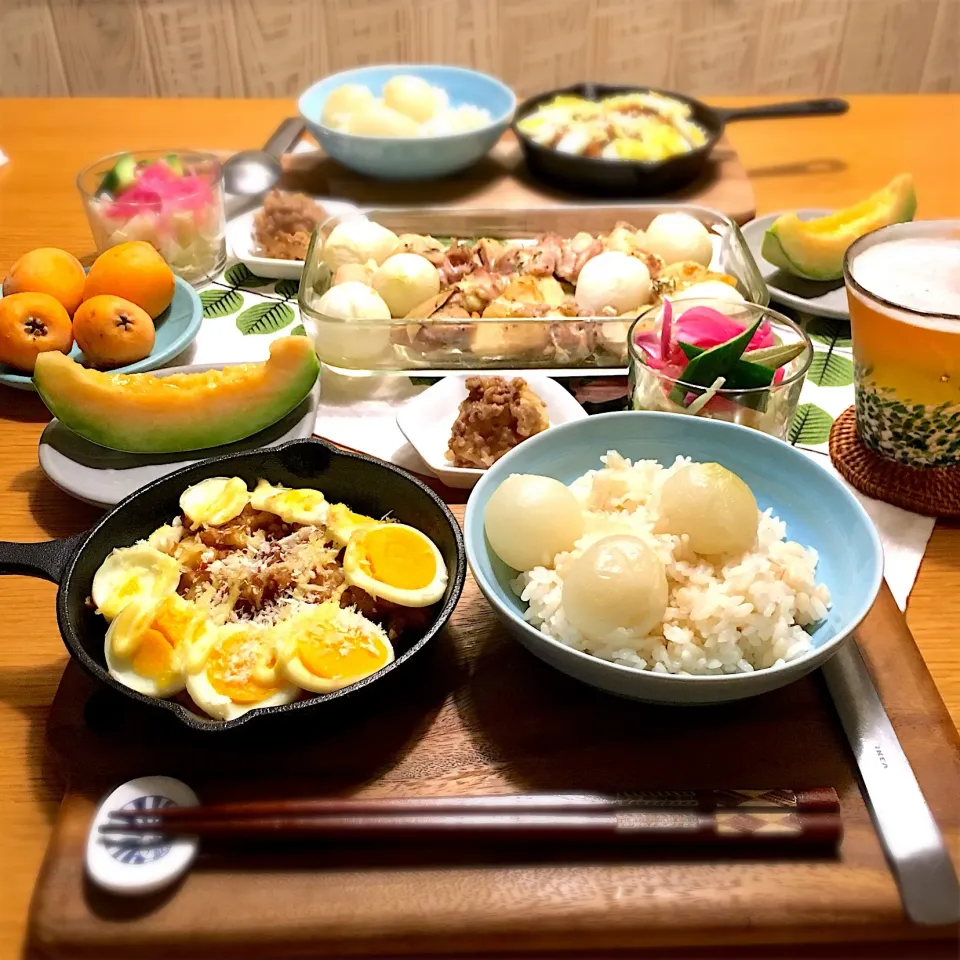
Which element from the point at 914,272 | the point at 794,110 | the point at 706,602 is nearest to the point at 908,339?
the point at 914,272

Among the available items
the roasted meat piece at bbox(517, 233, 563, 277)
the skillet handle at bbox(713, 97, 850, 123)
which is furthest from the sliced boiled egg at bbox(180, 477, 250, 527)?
the skillet handle at bbox(713, 97, 850, 123)

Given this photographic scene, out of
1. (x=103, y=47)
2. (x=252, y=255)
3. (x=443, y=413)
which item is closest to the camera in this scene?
(x=443, y=413)

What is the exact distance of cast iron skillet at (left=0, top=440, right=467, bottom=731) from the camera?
0.68 m

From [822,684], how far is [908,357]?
1.16 ft

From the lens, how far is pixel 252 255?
1.42 metres

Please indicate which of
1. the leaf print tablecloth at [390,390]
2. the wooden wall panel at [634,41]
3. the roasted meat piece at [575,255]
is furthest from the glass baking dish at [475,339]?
the wooden wall panel at [634,41]

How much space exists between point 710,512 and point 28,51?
282 centimetres

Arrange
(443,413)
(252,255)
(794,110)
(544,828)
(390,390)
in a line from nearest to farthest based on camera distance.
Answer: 1. (544,828)
2. (443,413)
3. (390,390)
4. (252,255)
5. (794,110)

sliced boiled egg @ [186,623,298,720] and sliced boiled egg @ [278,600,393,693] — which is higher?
sliced boiled egg @ [278,600,393,693]

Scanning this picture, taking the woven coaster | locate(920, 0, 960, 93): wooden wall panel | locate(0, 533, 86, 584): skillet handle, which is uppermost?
locate(0, 533, 86, 584): skillet handle

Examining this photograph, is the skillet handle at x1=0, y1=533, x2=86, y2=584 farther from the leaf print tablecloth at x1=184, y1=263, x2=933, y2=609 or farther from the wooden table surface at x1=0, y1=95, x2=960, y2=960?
the leaf print tablecloth at x1=184, y1=263, x2=933, y2=609

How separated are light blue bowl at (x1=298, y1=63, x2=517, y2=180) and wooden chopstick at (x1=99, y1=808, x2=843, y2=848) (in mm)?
1262

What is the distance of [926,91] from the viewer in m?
2.87

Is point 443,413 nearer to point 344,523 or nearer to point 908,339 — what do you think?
point 344,523
